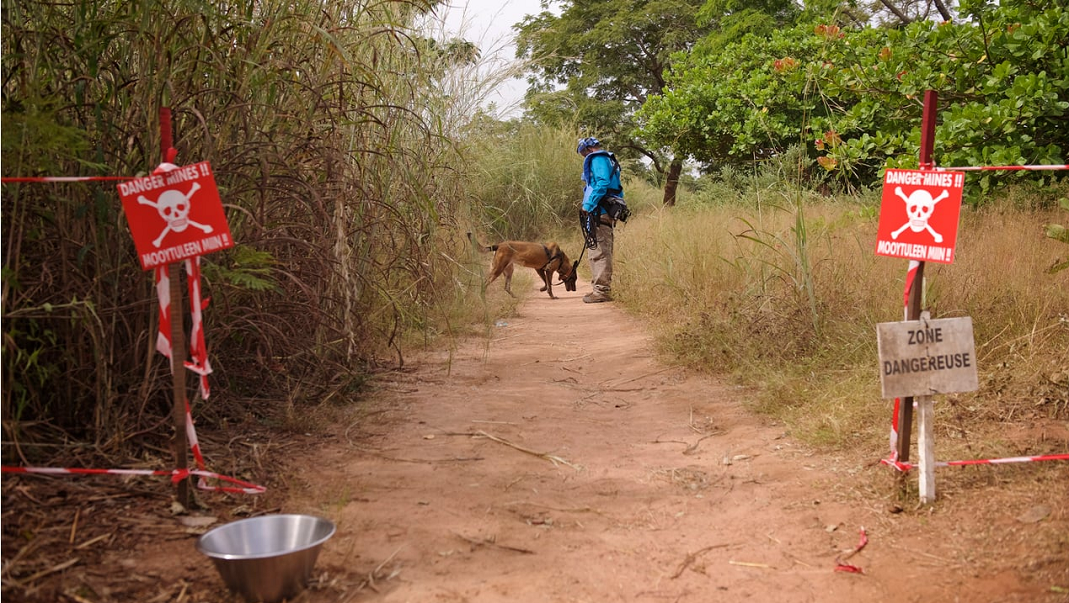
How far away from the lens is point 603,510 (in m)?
3.03

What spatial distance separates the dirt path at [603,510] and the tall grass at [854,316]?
0.35 metres

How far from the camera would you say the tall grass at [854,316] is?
3.63 metres

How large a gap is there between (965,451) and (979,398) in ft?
1.77

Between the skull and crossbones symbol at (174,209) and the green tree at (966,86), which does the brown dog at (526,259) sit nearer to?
the green tree at (966,86)

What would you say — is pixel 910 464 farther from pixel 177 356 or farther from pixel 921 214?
pixel 177 356

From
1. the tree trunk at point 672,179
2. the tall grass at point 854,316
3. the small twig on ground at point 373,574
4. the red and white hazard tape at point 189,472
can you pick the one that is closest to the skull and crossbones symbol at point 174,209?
the red and white hazard tape at point 189,472

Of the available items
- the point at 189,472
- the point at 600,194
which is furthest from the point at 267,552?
the point at 600,194

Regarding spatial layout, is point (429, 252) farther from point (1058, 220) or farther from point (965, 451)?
point (1058, 220)

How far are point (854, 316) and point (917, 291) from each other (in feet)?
6.68

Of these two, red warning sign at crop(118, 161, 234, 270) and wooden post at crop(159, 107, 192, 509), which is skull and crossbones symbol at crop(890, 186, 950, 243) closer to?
red warning sign at crop(118, 161, 234, 270)

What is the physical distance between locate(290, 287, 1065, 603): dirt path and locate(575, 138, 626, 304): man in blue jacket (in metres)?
4.81

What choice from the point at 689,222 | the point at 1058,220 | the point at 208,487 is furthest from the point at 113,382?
the point at 689,222

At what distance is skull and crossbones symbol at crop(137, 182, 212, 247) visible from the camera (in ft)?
8.40

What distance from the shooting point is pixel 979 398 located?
362 cm
